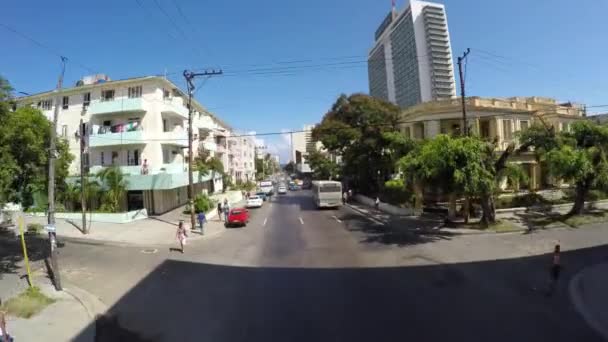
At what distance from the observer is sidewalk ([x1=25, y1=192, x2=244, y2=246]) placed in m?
17.5

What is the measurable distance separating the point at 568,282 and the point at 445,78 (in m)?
58.4

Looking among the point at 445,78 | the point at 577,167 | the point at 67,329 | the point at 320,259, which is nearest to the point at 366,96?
the point at 577,167

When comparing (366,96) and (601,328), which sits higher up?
(366,96)

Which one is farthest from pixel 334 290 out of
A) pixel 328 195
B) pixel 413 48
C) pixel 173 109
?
pixel 413 48

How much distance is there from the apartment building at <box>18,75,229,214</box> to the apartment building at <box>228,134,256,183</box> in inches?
1055

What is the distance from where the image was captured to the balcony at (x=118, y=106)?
26047 millimetres

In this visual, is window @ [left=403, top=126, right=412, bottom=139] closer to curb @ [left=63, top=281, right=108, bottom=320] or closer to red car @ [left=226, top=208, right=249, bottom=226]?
red car @ [left=226, top=208, right=249, bottom=226]

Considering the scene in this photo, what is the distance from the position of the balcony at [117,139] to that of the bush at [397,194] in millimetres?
21983

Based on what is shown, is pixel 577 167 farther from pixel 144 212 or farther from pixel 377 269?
pixel 144 212

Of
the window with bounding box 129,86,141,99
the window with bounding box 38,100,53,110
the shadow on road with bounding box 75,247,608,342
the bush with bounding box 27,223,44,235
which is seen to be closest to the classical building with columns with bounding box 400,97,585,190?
the shadow on road with bounding box 75,247,608,342

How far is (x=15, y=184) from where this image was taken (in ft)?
40.3

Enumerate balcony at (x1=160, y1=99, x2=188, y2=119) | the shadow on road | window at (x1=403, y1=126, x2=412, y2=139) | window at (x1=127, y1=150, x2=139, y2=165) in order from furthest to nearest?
window at (x1=403, y1=126, x2=412, y2=139), balcony at (x1=160, y1=99, x2=188, y2=119), window at (x1=127, y1=150, x2=139, y2=165), the shadow on road

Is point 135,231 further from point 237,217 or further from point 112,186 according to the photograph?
point 237,217

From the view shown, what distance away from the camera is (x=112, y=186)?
2353cm
